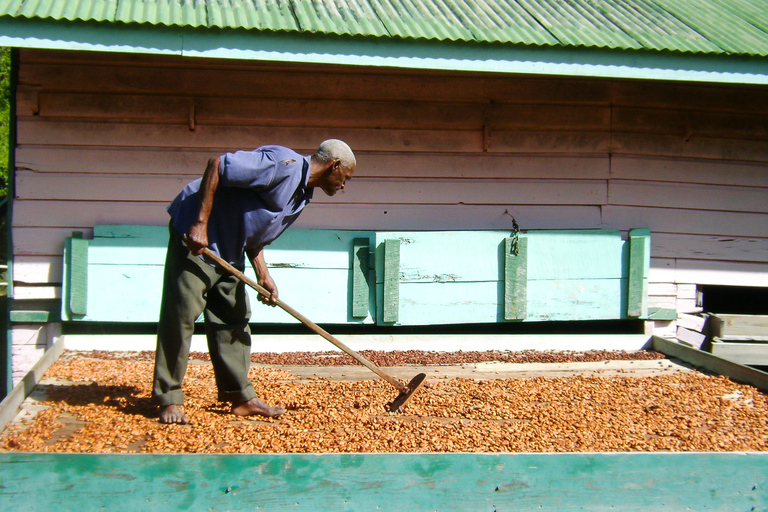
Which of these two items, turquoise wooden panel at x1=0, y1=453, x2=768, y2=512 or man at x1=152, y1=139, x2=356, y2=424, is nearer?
turquoise wooden panel at x1=0, y1=453, x2=768, y2=512

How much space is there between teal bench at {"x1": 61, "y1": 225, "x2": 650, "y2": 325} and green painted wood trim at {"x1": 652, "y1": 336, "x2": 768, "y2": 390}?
1.22ft

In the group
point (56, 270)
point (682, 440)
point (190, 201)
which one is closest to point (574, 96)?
point (682, 440)

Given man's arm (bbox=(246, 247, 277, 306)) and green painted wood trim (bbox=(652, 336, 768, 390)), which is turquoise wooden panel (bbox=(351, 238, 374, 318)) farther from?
green painted wood trim (bbox=(652, 336, 768, 390))

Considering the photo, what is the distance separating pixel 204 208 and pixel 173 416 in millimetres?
1011

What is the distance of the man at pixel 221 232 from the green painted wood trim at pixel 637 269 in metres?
3.03

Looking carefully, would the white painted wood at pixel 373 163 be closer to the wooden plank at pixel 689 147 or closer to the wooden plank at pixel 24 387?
the wooden plank at pixel 689 147

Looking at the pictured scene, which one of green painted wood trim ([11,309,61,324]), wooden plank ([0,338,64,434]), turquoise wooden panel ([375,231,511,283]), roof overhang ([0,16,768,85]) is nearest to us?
wooden plank ([0,338,64,434])

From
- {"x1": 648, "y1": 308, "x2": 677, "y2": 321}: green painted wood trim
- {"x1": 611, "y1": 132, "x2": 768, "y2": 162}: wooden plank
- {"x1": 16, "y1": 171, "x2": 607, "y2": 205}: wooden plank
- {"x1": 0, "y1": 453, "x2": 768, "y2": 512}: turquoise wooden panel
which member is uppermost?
{"x1": 611, "y1": 132, "x2": 768, "y2": 162}: wooden plank

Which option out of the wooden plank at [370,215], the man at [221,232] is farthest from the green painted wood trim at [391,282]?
the man at [221,232]

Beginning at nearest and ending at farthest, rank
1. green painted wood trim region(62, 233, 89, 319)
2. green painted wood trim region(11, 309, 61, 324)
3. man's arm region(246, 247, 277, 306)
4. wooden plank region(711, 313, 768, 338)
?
1. man's arm region(246, 247, 277, 306)
2. green painted wood trim region(62, 233, 89, 319)
3. green painted wood trim region(11, 309, 61, 324)
4. wooden plank region(711, 313, 768, 338)

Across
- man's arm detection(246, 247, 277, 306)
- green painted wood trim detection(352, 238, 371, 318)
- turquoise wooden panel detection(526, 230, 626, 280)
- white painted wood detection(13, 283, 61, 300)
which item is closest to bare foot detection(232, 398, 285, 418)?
man's arm detection(246, 247, 277, 306)

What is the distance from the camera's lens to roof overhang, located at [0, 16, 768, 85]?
4.19 meters

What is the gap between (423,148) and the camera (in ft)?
17.8

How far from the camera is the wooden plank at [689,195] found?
5.68 metres
